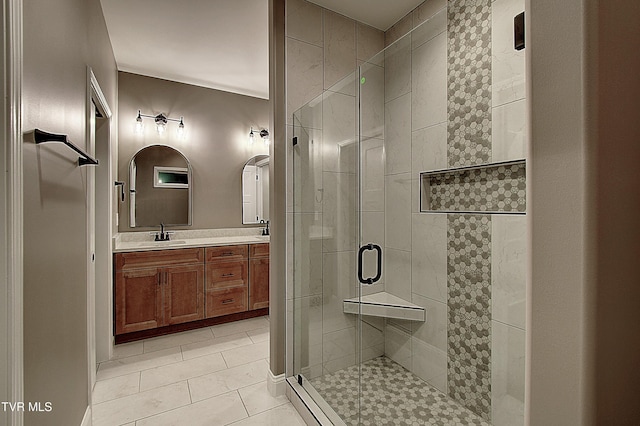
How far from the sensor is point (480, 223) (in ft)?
5.90

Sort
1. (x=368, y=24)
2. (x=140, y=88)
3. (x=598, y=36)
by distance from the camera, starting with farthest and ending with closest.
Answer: (x=140, y=88) < (x=368, y=24) < (x=598, y=36)

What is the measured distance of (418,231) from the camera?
2.12m

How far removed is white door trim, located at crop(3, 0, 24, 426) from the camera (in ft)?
2.79

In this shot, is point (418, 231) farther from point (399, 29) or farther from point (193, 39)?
point (193, 39)

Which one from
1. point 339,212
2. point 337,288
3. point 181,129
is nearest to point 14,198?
point 339,212

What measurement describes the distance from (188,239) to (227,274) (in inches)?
29.2

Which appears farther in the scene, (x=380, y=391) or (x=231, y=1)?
(x=231, y=1)

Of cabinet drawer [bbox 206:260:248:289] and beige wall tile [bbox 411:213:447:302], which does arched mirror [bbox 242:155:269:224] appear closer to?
cabinet drawer [bbox 206:260:248:289]

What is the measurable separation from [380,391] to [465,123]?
176 centimetres

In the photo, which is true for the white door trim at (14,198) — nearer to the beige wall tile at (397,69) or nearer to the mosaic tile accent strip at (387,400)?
the mosaic tile accent strip at (387,400)

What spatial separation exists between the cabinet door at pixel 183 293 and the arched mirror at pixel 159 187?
765mm

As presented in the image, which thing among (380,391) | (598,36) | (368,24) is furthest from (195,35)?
(380,391)

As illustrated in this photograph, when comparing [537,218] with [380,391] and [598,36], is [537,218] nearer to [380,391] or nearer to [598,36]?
[598,36]

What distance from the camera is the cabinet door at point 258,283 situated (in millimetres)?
3598
